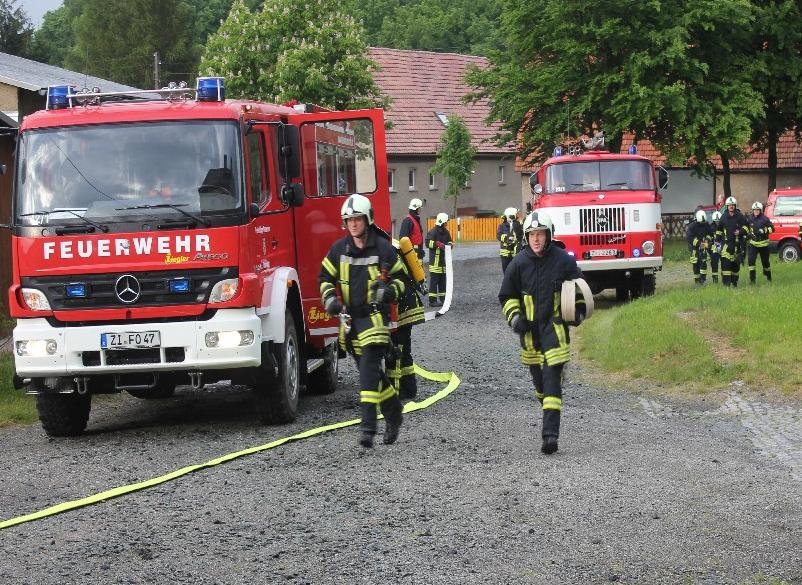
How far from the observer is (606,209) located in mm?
25453

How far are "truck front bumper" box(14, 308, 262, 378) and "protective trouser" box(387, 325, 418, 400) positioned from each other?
49.3 inches

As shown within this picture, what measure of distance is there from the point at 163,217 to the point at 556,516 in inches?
201

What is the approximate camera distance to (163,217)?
1171 cm

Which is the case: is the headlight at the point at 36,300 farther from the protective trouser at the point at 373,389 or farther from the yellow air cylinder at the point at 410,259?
the yellow air cylinder at the point at 410,259

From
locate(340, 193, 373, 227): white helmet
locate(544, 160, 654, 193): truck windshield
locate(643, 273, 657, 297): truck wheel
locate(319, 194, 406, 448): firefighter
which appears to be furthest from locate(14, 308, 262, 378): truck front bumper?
locate(643, 273, 657, 297): truck wheel

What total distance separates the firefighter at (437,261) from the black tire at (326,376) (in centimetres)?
1105

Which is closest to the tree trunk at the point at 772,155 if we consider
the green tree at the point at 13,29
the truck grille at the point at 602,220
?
the truck grille at the point at 602,220

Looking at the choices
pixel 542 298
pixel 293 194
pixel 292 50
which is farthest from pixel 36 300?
pixel 292 50

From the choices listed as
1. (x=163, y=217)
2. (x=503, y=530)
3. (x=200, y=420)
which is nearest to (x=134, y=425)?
(x=200, y=420)

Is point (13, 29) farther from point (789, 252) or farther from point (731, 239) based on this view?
point (731, 239)

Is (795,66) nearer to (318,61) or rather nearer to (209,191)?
(318,61)

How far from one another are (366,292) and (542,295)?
140cm

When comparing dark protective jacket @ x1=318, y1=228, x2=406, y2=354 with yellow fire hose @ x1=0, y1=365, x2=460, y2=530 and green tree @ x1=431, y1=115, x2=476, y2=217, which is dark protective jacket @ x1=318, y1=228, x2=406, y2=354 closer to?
yellow fire hose @ x1=0, y1=365, x2=460, y2=530

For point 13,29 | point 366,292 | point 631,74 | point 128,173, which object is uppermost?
point 13,29
